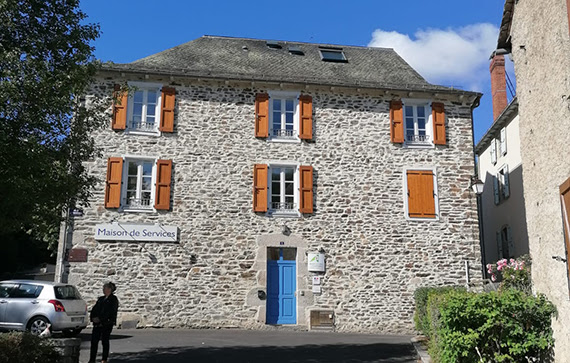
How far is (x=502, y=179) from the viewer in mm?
19875

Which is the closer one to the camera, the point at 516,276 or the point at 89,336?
the point at 516,276

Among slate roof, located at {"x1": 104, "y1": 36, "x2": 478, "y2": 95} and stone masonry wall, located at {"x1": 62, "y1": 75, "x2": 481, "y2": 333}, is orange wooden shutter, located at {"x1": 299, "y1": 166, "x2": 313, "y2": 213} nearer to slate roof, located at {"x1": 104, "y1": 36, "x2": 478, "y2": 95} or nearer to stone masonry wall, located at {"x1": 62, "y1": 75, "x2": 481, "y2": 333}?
stone masonry wall, located at {"x1": 62, "y1": 75, "x2": 481, "y2": 333}

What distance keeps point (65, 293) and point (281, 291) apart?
5841mm

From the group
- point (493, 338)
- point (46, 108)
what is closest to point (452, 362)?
point (493, 338)

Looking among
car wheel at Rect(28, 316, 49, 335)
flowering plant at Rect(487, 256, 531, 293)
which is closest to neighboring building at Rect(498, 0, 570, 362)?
flowering plant at Rect(487, 256, 531, 293)

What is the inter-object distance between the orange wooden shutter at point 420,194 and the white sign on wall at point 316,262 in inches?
116

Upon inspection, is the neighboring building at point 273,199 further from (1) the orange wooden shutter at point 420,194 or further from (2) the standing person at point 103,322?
(2) the standing person at point 103,322

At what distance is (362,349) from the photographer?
36.4 feet

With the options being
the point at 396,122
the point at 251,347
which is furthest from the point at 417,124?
the point at 251,347

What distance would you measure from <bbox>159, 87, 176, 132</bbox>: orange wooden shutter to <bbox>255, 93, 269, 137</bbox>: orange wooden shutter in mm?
2416

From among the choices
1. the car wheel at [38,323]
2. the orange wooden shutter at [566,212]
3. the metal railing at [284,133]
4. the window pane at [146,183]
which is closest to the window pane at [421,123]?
the metal railing at [284,133]

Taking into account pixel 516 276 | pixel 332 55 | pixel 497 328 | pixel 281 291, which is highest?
pixel 332 55

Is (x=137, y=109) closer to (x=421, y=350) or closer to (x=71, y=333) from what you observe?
(x=71, y=333)

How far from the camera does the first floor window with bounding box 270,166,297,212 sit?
608 inches
